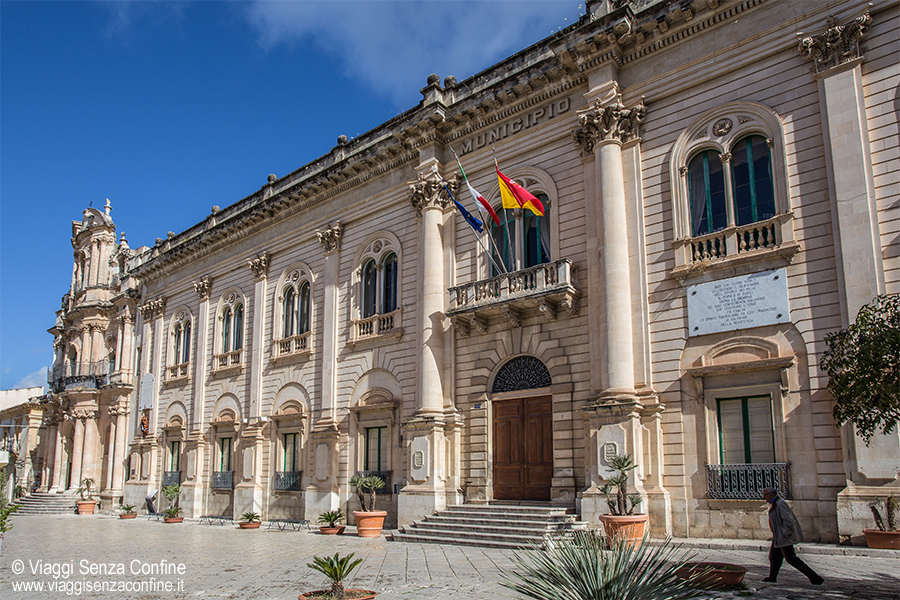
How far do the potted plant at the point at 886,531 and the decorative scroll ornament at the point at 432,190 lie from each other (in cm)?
1325

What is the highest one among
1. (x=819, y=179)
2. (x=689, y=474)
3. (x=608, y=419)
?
(x=819, y=179)

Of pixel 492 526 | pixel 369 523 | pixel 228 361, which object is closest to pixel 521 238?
pixel 492 526

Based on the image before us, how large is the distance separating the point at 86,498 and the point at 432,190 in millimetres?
26617

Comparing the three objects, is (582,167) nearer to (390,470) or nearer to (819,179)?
(819,179)

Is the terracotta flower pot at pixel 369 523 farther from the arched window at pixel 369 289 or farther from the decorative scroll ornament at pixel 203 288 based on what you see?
the decorative scroll ornament at pixel 203 288

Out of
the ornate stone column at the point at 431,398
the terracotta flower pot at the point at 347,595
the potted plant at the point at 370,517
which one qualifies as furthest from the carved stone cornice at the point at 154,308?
the terracotta flower pot at the point at 347,595

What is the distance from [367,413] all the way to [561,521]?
8477 mm

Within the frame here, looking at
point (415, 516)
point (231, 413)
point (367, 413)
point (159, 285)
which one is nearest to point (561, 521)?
point (415, 516)

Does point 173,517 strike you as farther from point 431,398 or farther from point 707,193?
point 707,193

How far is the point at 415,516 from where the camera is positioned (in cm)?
1895

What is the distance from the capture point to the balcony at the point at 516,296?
17.2 m

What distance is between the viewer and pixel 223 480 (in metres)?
27.5

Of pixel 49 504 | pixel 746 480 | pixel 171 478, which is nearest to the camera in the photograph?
→ pixel 746 480

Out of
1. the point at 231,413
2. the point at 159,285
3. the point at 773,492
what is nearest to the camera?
the point at 773,492
